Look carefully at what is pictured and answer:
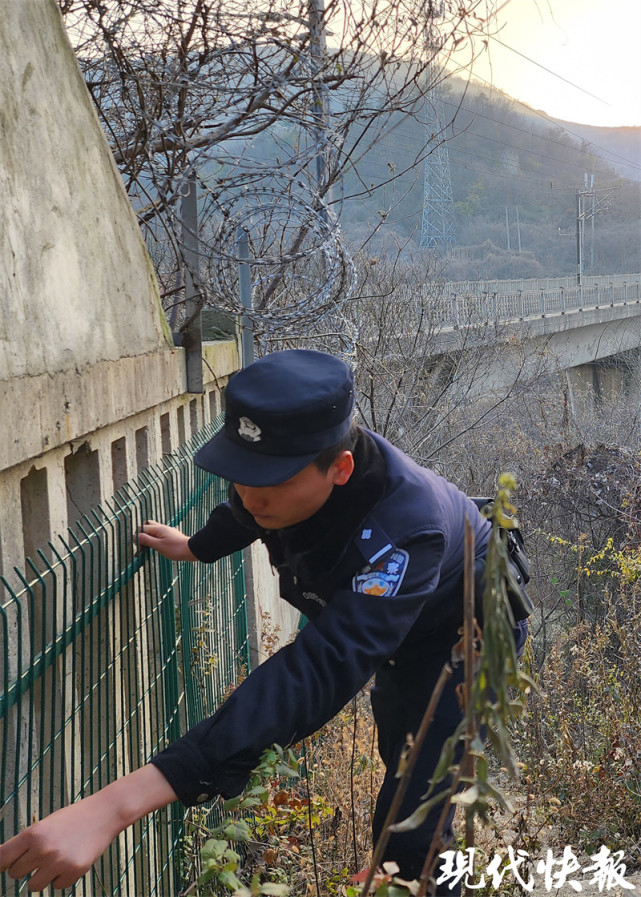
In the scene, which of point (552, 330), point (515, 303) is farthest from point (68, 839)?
point (552, 330)

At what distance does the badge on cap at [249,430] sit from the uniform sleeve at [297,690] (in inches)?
17.2

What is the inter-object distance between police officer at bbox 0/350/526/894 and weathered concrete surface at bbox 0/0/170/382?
0.58m

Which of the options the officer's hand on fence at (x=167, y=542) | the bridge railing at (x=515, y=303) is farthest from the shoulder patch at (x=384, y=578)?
the bridge railing at (x=515, y=303)

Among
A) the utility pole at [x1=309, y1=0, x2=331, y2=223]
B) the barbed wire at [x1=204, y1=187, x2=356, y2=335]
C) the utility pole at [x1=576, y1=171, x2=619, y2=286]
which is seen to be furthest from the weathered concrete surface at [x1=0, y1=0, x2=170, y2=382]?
the utility pole at [x1=576, y1=171, x2=619, y2=286]

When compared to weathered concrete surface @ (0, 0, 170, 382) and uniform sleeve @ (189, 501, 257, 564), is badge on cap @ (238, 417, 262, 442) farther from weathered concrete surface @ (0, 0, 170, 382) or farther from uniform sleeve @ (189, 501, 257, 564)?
uniform sleeve @ (189, 501, 257, 564)

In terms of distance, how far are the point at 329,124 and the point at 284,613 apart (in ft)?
14.4

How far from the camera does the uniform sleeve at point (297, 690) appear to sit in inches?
75.7

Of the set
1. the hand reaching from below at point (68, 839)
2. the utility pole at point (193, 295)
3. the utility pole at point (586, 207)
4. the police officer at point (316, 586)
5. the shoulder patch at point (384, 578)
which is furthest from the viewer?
the utility pole at point (586, 207)

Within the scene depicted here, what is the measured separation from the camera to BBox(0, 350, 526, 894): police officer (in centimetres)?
188

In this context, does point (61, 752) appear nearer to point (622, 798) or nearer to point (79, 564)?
point (79, 564)

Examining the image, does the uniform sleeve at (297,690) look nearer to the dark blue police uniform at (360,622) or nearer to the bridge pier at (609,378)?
the dark blue police uniform at (360,622)

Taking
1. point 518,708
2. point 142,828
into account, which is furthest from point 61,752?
point 518,708

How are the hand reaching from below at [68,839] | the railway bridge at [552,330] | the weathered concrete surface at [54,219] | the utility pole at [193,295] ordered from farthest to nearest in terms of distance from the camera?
the railway bridge at [552,330] → the utility pole at [193,295] → the weathered concrete surface at [54,219] → the hand reaching from below at [68,839]

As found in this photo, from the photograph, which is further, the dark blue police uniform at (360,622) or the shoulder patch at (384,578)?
the shoulder patch at (384,578)
